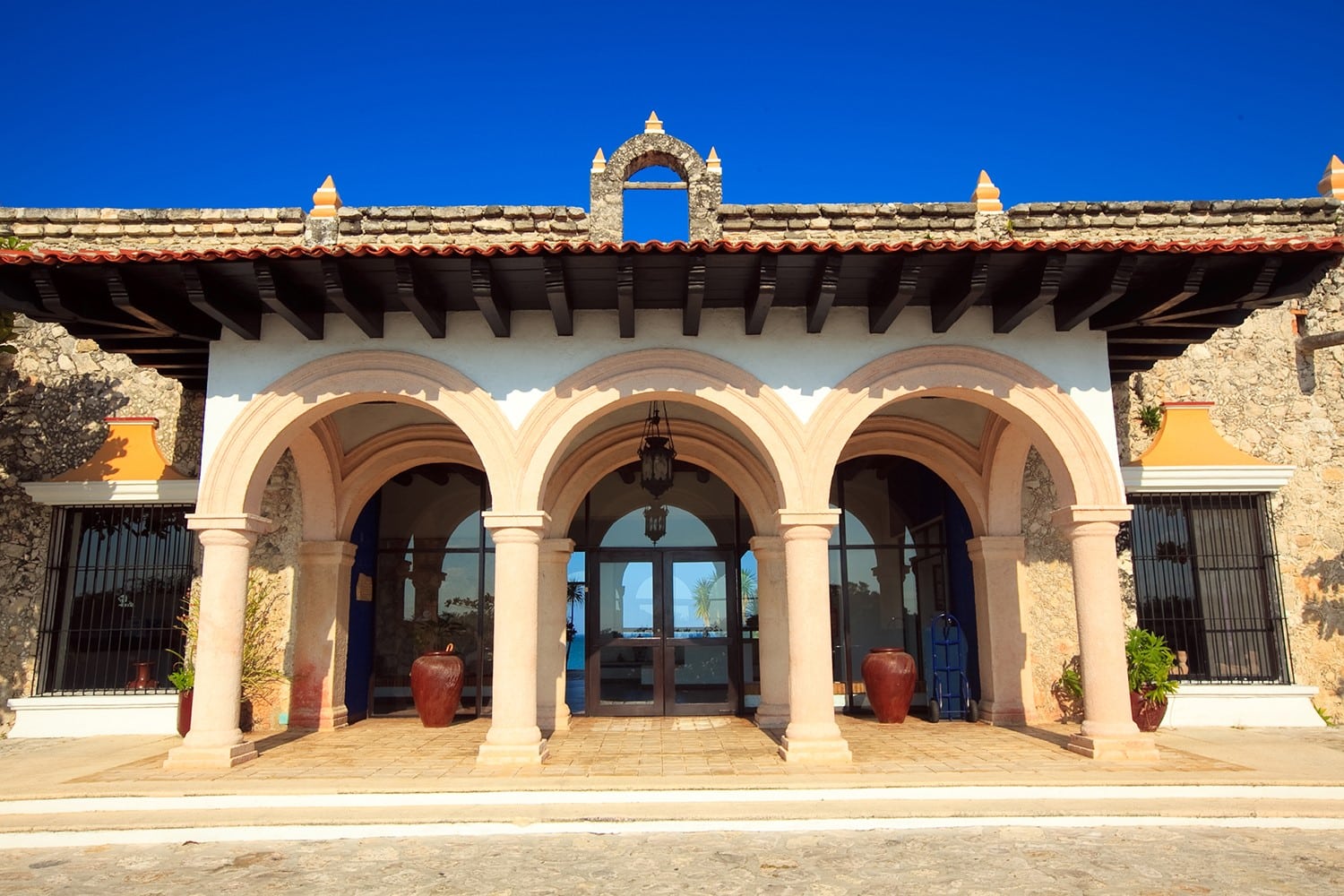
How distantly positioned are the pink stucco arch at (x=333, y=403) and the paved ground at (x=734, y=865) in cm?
299

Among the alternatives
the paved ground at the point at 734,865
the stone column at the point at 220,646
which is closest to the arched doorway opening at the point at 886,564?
the paved ground at the point at 734,865

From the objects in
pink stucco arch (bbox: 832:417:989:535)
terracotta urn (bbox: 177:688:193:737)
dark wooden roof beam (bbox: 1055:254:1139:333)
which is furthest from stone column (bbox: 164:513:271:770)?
dark wooden roof beam (bbox: 1055:254:1139:333)

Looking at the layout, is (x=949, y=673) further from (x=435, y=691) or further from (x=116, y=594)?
(x=116, y=594)

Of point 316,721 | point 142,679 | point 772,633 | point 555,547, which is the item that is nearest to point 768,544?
point 772,633

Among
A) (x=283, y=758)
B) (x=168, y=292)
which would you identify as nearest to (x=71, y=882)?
(x=283, y=758)

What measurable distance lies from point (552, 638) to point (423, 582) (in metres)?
2.20

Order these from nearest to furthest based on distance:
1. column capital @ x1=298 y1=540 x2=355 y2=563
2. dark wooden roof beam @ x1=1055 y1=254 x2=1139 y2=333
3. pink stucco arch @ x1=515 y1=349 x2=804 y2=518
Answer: dark wooden roof beam @ x1=1055 y1=254 x2=1139 y2=333
pink stucco arch @ x1=515 y1=349 x2=804 y2=518
column capital @ x1=298 y1=540 x2=355 y2=563

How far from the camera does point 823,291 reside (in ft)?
23.3

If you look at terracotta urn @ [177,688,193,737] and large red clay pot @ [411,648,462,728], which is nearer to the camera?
terracotta urn @ [177,688,193,737]

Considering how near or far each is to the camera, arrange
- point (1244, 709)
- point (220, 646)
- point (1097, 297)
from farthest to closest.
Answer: point (1244, 709), point (220, 646), point (1097, 297)

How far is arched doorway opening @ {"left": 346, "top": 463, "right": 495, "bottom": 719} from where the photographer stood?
1078 centimetres

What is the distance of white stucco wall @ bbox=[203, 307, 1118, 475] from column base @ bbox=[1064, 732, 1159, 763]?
2.42 m

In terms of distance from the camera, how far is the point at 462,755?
7.70 m

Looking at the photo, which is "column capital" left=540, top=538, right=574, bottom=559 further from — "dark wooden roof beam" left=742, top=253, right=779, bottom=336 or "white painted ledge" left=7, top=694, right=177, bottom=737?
"white painted ledge" left=7, top=694, right=177, bottom=737
